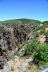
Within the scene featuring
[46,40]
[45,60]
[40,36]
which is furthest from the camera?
[40,36]

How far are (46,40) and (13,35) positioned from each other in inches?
2399

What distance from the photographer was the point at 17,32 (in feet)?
285

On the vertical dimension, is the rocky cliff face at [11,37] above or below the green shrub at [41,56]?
below

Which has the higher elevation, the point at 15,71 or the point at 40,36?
the point at 40,36

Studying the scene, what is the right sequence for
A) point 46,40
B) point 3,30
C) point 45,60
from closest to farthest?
point 45,60 → point 46,40 → point 3,30

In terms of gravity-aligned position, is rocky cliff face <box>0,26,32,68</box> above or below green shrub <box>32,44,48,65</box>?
below

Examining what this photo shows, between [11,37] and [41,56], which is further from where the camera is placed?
[11,37]

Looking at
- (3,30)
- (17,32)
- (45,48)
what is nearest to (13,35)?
(17,32)

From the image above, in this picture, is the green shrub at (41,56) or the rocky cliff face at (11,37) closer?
the green shrub at (41,56)

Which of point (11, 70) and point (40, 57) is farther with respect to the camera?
point (40, 57)

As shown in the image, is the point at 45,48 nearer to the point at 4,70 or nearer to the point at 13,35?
the point at 4,70

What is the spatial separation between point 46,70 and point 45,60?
7.21 ft

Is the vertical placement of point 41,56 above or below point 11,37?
above

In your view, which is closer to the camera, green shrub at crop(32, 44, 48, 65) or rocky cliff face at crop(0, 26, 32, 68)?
green shrub at crop(32, 44, 48, 65)
